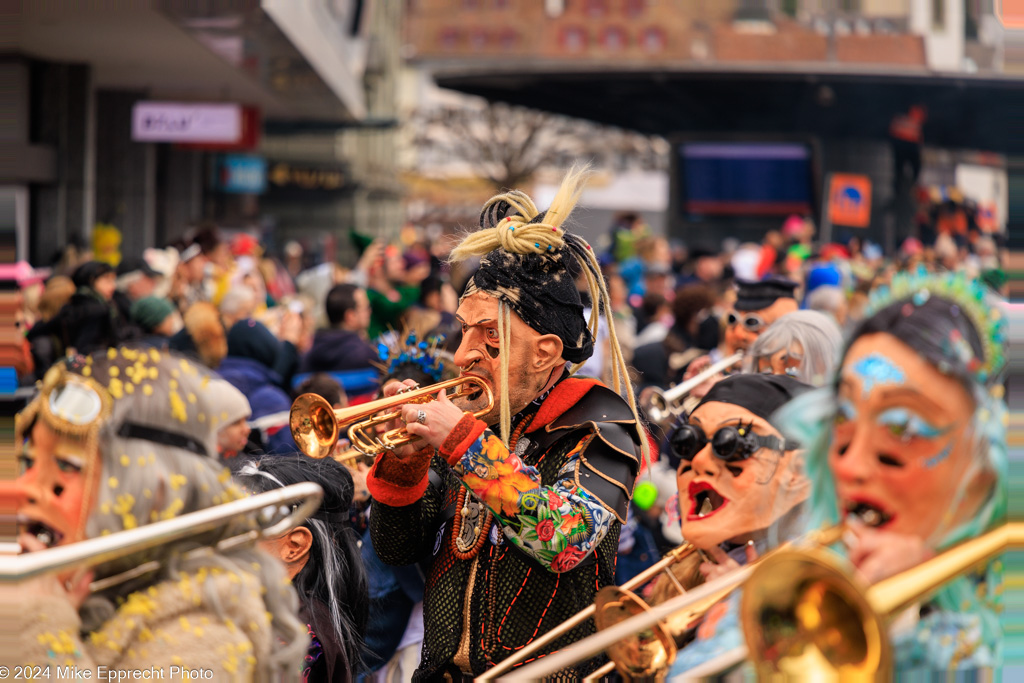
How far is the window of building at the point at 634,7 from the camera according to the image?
44531 millimetres

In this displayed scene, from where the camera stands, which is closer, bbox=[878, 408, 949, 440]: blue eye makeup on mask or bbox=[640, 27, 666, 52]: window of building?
bbox=[878, 408, 949, 440]: blue eye makeup on mask

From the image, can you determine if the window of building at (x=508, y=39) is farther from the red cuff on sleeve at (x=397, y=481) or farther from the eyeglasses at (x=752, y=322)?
the red cuff on sleeve at (x=397, y=481)

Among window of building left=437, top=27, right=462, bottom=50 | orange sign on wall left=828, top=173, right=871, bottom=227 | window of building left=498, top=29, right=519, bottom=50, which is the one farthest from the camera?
window of building left=437, top=27, right=462, bottom=50

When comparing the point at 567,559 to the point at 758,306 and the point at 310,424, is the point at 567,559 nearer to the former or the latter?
the point at 310,424

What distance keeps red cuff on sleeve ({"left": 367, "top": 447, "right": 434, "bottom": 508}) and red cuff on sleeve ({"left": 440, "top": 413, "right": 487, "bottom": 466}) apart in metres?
0.34

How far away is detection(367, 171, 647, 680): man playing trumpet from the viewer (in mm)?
2582

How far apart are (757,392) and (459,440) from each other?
81 centimetres

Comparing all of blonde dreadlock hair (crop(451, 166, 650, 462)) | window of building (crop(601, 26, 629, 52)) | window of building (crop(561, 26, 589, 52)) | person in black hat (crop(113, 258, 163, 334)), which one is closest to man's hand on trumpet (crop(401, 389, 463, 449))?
blonde dreadlock hair (crop(451, 166, 650, 462))

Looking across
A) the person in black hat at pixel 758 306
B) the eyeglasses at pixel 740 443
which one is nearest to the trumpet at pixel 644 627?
the eyeglasses at pixel 740 443

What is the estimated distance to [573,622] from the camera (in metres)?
2.36

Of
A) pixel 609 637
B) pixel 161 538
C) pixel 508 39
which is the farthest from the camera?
pixel 508 39

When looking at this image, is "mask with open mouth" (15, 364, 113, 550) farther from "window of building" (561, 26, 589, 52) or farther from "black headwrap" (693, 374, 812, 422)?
"window of building" (561, 26, 589, 52)

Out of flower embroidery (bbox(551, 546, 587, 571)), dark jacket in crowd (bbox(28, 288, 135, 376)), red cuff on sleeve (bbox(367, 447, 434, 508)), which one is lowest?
dark jacket in crowd (bbox(28, 288, 135, 376))

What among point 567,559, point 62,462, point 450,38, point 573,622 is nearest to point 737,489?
point 567,559
